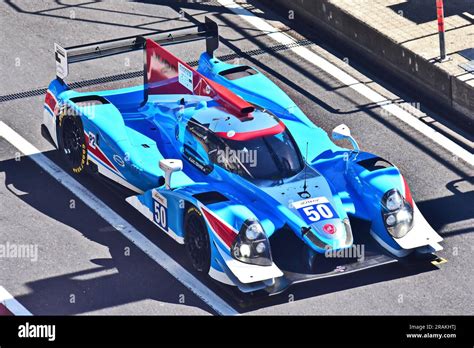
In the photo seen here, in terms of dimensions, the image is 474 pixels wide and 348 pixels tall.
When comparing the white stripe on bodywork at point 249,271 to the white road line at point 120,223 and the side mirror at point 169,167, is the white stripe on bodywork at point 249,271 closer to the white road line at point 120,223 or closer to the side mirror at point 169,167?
the white road line at point 120,223

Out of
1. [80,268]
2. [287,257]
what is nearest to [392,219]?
[287,257]

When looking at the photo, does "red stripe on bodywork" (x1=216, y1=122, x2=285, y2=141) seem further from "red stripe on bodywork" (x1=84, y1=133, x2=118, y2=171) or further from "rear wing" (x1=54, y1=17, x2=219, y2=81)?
"rear wing" (x1=54, y1=17, x2=219, y2=81)

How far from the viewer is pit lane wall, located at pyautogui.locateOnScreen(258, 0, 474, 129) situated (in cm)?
2477

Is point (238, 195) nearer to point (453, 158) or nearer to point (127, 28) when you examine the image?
point (453, 158)

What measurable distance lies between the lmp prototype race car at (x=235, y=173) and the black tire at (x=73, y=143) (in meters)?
0.02

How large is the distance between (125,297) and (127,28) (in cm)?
921

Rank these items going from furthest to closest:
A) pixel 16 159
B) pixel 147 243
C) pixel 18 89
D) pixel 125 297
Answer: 1. pixel 18 89
2. pixel 16 159
3. pixel 147 243
4. pixel 125 297

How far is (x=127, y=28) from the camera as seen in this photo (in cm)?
2775

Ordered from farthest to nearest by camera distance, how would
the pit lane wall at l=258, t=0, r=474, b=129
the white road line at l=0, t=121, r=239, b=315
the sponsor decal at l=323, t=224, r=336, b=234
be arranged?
the pit lane wall at l=258, t=0, r=474, b=129
the white road line at l=0, t=121, r=239, b=315
the sponsor decal at l=323, t=224, r=336, b=234

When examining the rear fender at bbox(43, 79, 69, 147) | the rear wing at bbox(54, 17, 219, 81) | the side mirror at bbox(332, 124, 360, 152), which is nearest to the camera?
the side mirror at bbox(332, 124, 360, 152)

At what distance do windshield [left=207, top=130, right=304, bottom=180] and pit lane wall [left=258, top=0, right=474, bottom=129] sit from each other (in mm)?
4733

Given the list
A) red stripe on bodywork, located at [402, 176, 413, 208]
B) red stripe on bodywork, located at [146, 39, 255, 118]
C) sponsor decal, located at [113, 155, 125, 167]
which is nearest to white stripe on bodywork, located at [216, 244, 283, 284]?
red stripe on bodywork, located at [402, 176, 413, 208]

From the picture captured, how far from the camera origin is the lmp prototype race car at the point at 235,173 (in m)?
19.8

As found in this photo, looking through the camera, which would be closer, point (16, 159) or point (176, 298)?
point (176, 298)
